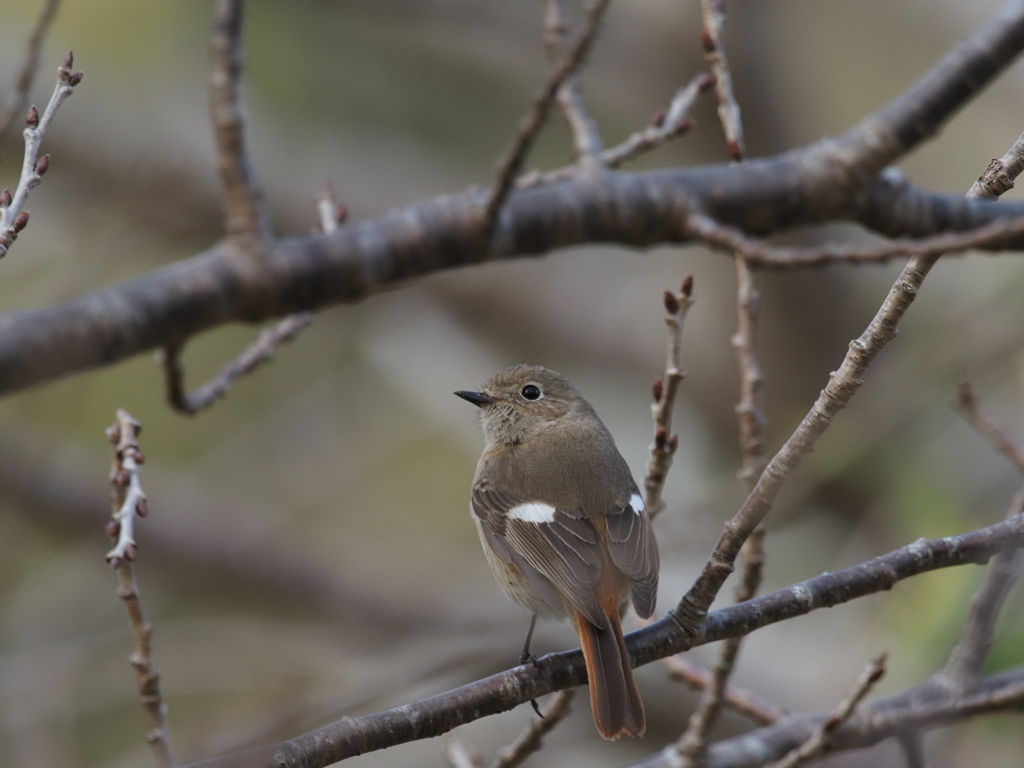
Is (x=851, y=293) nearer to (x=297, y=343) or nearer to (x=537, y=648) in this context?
(x=537, y=648)

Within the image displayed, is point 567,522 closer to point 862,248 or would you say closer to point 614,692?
point 614,692

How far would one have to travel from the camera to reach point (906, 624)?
4.02 metres

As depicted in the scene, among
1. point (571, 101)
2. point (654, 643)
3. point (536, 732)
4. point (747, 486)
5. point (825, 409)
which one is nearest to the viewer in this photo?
point (825, 409)

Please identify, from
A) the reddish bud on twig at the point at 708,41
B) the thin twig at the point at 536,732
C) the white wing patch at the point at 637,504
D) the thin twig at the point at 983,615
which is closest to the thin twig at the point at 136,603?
the thin twig at the point at 536,732

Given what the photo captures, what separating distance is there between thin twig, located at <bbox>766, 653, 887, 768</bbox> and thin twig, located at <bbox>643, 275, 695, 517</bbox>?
0.62m

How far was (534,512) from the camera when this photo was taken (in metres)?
3.28

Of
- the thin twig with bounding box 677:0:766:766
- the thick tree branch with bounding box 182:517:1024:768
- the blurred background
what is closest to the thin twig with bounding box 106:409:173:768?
the thick tree branch with bounding box 182:517:1024:768

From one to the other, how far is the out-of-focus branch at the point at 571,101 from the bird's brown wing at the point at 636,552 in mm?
1025

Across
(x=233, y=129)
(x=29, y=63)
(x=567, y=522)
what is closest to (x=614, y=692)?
(x=567, y=522)

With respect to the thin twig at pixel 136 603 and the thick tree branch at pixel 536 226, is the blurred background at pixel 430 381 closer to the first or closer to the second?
the thick tree branch at pixel 536 226

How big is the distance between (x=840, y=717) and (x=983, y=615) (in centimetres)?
40

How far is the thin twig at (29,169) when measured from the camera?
1.92 meters

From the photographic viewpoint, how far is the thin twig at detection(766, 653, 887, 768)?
239 centimetres

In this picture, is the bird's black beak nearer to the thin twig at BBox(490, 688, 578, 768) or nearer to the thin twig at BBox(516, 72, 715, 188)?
the thin twig at BBox(516, 72, 715, 188)
